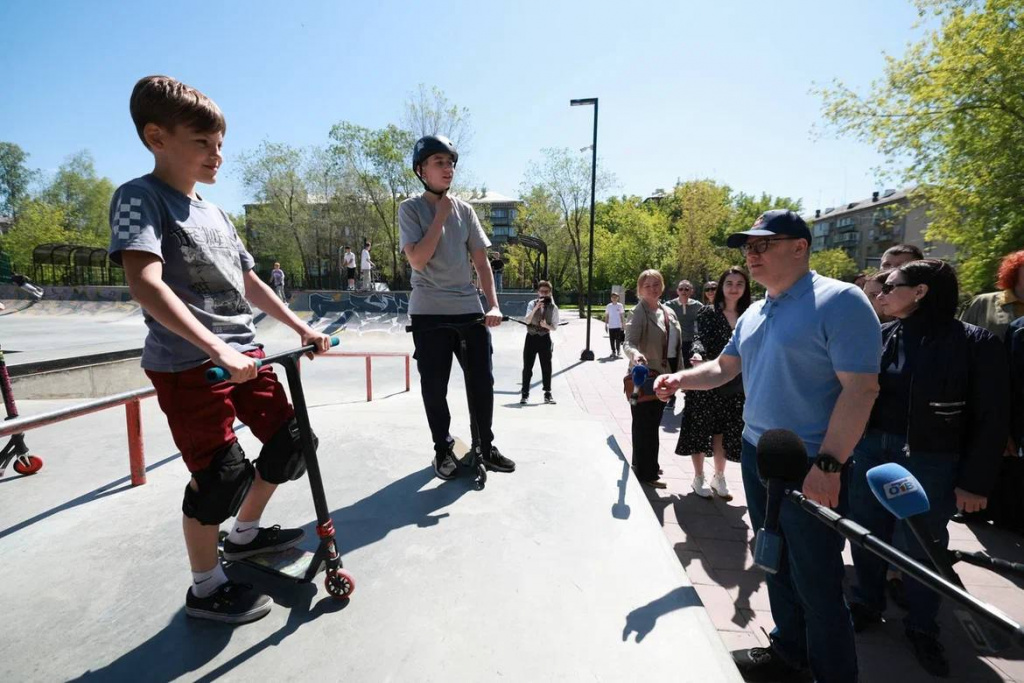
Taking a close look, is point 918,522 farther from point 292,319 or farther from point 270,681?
point 292,319

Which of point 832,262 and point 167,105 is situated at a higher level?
point 832,262

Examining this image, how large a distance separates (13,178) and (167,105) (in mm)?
75302

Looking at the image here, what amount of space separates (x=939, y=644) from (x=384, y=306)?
2106cm

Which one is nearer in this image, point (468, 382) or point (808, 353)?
point (808, 353)

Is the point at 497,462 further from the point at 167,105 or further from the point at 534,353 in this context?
the point at 534,353

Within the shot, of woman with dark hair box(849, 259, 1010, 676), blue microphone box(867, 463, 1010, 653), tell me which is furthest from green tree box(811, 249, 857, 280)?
blue microphone box(867, 463, 1010, 653)

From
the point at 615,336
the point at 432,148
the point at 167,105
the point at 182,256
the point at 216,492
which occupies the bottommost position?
the point at 615,336

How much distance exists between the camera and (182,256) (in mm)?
1735

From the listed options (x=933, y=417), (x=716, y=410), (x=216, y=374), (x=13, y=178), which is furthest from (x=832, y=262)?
(x=13, y=178)

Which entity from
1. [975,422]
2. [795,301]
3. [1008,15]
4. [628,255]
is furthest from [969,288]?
[628,255]

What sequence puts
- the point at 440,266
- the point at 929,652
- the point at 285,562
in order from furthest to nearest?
the point at 440,266
the point at 929,652
the point at 285,562

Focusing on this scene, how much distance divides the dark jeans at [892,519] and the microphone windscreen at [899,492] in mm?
1468

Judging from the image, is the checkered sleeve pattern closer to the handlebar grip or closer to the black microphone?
the handlebar grip

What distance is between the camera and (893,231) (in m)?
61.3
